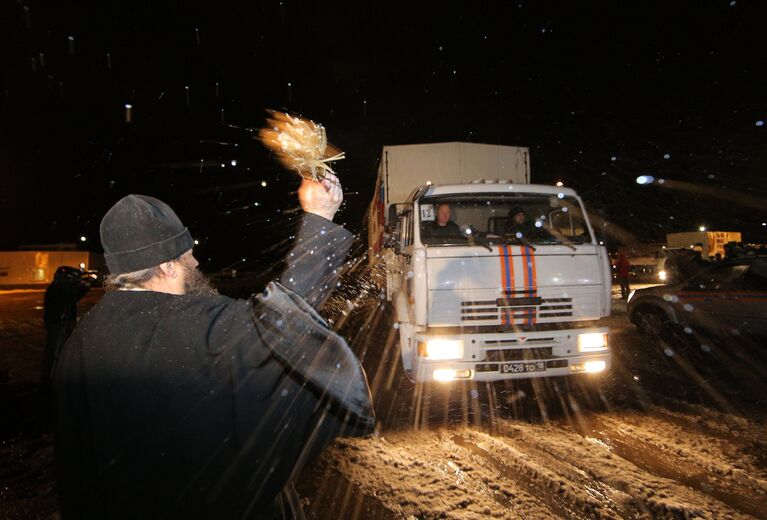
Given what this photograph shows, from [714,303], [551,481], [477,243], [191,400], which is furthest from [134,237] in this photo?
[714,303]

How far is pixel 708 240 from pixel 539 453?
35878 millimetres

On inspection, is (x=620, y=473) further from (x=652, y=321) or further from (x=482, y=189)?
(x=652, y=321)

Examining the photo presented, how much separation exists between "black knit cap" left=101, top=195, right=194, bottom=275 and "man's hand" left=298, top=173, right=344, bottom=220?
1.45 ft

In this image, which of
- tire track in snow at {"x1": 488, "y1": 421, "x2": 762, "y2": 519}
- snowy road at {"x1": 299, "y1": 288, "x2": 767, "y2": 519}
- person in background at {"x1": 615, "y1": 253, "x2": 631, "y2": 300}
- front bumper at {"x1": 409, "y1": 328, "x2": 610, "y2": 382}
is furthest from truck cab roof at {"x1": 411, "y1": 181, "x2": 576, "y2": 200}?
person in background at {"x1": 615, "y1": 253, "x2": 631, "y2": 300}

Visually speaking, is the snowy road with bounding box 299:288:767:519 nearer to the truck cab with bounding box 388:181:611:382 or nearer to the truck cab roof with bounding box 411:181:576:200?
the truck cab with bounding box 388:181:611:382

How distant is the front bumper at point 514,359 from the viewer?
495 cm

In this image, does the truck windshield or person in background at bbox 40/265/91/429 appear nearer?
the truck windshield

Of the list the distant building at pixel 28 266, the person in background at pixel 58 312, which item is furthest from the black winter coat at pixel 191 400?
the distant building at pixel 28 266

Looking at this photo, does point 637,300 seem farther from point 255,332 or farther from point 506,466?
point 255,332

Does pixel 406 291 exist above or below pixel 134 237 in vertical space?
below

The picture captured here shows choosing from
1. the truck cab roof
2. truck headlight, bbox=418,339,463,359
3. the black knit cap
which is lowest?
truck headlight, bbox=418,339,463,359

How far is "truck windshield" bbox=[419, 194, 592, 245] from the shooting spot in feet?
18.4

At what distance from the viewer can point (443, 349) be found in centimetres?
495

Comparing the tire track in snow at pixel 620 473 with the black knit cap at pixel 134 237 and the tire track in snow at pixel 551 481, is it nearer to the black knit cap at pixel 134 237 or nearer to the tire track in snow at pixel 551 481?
the tire track in snow at pixel 551 481
